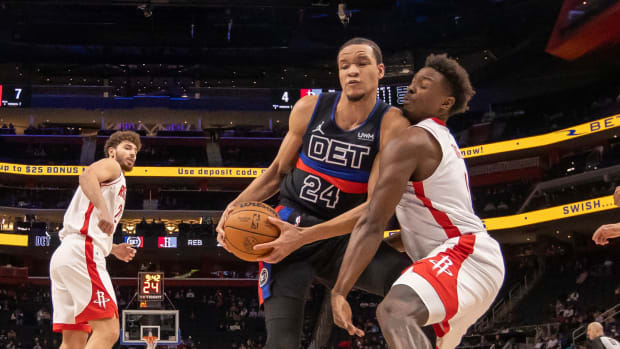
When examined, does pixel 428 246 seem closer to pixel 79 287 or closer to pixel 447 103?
pixel 447 103

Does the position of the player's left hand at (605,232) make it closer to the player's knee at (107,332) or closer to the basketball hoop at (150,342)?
the player's knee at (107,332)

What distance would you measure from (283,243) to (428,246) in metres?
0.82

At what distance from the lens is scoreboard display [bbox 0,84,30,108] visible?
3147 centimetres

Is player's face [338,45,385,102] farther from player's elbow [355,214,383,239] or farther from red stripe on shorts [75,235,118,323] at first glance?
red stripe on shorts [75,235,118,323]

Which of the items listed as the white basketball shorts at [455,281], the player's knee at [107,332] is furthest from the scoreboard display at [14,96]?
the white basketball shorts at [455,281]

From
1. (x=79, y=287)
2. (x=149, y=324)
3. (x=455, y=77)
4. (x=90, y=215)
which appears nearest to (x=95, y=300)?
(x=79, y=287)

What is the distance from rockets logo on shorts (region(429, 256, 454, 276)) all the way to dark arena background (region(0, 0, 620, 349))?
65.6ft

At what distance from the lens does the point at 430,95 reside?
154 inches

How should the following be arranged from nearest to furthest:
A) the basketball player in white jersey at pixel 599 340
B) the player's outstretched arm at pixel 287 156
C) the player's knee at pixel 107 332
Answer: the player's outstretched arm at pixel 287 156, the player's knee at pixel 107 332, the basketball player in white jersey at pixel 599 340

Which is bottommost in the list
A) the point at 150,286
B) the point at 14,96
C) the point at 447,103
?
the point at 150,286

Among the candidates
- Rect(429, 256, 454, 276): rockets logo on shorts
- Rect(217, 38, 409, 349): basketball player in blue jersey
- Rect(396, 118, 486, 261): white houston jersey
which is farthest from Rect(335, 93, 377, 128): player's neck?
Rect(429, 256, 454, 276): rockets logo on shorts

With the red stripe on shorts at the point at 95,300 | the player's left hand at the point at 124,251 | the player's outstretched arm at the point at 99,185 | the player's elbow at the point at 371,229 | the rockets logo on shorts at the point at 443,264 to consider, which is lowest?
the red stripe on shorts at the point at 95,300

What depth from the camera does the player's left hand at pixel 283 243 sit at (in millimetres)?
3889

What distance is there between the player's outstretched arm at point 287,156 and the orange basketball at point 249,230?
423mm
